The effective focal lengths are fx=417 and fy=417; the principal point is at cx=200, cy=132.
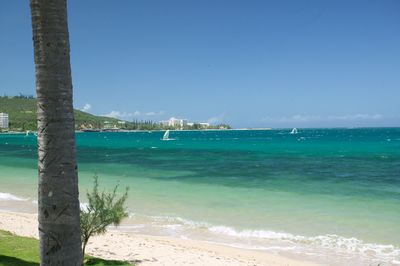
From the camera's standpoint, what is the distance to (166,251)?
16.6m

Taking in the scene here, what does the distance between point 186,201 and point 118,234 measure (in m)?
9.69

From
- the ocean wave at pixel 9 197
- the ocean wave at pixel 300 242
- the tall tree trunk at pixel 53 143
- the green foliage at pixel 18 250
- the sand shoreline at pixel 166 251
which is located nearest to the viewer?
the tall tree trunk at pixel 53 143

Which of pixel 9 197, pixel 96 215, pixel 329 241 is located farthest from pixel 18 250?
pixel 9 197

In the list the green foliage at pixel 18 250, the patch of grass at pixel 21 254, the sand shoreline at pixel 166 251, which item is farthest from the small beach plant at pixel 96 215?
the sand shoreline at pixel 166 251

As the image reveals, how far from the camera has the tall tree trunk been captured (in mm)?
4125

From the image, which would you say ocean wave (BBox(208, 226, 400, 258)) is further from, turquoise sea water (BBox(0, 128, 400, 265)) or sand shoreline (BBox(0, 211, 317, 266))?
sand shoreline (BBox(0, 211, 317, 266))

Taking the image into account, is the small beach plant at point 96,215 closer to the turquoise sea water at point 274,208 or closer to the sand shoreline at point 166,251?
the sand shoreline at point 166,251

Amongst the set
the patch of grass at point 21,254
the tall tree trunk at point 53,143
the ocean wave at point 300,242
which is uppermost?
the tall tree trunk at point 53,143

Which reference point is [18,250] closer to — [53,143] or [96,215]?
[96,215]

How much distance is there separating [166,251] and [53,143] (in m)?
13.3

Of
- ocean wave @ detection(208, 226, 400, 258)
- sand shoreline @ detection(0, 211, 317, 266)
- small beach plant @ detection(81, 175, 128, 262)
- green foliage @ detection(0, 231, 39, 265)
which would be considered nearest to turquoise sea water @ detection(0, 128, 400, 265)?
ocean wave @ detection(208, 226, 400, 258)

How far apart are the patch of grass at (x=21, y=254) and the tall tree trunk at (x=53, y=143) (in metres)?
8.56

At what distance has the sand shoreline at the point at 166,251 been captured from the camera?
1541 centimetres

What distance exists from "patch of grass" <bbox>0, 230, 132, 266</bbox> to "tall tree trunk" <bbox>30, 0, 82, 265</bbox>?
856 cm
